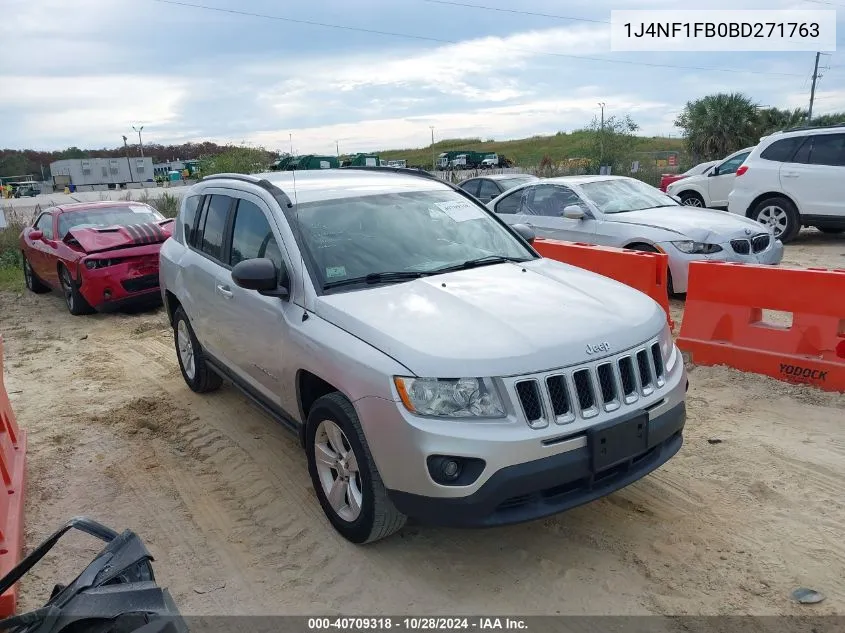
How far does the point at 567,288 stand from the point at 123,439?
3731 mm

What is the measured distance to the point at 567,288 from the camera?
376 cm

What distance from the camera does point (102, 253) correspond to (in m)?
9.58

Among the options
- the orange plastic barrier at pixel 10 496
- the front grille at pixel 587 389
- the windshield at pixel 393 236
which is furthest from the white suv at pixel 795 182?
the orange plastic barrier at pixel 10 496

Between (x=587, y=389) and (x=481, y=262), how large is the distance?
1334 millimetres

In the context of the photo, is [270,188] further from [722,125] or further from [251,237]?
[722,125]

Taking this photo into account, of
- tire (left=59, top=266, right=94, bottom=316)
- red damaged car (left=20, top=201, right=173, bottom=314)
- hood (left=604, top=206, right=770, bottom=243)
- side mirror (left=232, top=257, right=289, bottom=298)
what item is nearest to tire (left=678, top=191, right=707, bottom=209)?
hood (left=604, top=206, right=770, bottom=243)

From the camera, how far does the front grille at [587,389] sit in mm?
2944

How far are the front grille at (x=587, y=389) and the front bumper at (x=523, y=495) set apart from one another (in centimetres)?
18

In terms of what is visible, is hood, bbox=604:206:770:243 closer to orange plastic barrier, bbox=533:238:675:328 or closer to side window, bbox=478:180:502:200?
orange plastic barrier, bbox=533:238:675:328

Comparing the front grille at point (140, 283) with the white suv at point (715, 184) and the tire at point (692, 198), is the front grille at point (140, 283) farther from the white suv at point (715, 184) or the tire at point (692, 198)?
the tire at point (692, 198)

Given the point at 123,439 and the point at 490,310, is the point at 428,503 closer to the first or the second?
the point at 490,310

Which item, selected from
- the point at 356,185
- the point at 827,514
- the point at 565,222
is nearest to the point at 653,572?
the point at 827,514

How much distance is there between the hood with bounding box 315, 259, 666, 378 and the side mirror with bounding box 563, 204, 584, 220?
458cm

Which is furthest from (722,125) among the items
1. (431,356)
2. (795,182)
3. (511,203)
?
(431,356)
